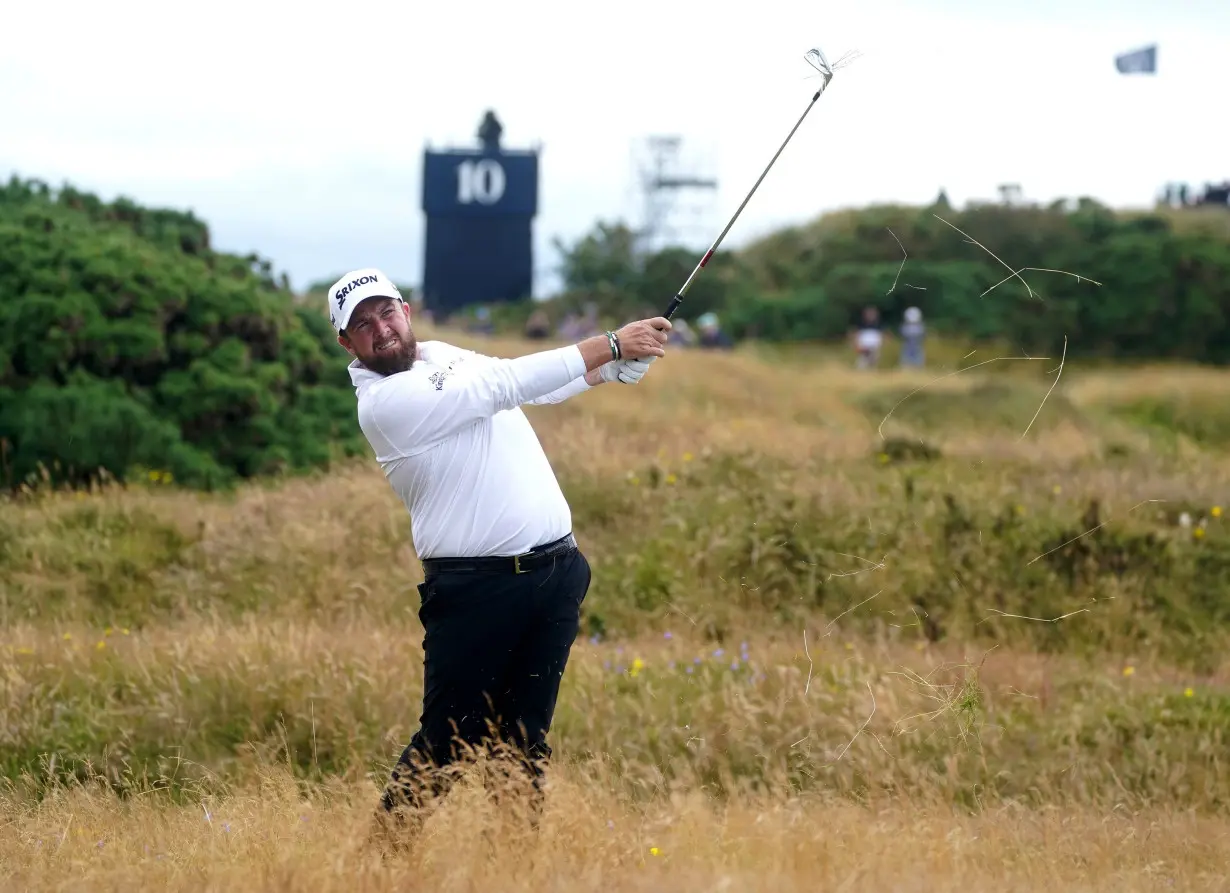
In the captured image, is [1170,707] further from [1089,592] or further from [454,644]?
[454,644]

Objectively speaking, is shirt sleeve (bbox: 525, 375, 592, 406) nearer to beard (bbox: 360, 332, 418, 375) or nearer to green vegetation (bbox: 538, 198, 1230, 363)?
beard (bbox: 360, 332, 418, 375)

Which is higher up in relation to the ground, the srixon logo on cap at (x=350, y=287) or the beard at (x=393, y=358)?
the srixon logo on cap at (x=350, y=287)

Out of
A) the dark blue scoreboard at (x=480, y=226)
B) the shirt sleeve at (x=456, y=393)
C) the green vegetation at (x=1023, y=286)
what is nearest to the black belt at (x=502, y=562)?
the shirt sleeve at (x=456, y=393)

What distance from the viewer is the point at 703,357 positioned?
88.3ft

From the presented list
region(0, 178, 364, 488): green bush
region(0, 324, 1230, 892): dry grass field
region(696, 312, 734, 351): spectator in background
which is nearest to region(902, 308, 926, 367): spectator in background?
region(696, 312, 734, 351): spectator in background

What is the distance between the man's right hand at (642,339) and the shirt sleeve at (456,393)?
207 millimetres

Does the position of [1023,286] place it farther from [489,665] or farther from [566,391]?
[489,665]

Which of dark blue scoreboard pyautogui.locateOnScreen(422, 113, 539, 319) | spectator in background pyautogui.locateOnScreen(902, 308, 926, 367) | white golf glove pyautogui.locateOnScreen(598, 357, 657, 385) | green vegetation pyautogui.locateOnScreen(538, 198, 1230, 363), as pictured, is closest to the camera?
white golf glove pyautogui.locateOnScreen(598, 357, 657, 385)

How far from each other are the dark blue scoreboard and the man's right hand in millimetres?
52563

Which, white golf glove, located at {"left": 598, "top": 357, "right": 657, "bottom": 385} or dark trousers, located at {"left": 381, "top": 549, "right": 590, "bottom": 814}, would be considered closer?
dark trousers, located at {"left": 381, "top": 549, "right": 590, "bottom": 814}

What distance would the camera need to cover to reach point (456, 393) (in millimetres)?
4906

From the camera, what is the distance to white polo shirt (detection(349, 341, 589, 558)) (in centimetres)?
491

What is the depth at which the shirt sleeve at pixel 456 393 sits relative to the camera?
4887 mm

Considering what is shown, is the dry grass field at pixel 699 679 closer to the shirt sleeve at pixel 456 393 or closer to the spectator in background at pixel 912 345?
the shirt sleeve at pixel 456 393
